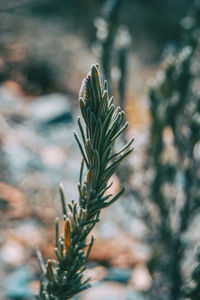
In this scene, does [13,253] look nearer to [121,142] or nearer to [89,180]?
[121,142]

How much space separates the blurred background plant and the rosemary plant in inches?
12.7

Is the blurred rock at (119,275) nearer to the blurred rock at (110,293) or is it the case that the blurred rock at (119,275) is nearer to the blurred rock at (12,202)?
the blurred rock at (110,293)

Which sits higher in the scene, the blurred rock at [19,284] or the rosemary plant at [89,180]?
the blurred rock at [19,284]

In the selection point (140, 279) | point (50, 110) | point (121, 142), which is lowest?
point (140, 279)

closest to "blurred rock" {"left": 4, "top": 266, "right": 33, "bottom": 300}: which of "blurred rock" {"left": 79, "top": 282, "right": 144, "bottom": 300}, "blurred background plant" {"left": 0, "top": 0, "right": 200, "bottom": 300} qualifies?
"blurred background plant" {"left": 0, "top": 0, "right": 200, "bottom": 300}

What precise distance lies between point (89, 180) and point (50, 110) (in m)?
2.37

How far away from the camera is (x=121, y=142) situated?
4.09 feet

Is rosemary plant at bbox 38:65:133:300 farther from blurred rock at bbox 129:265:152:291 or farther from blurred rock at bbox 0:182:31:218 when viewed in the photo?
blurred rock at bbox 0:182:31:218

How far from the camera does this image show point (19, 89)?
116 inches

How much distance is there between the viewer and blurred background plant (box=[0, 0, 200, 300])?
1042 millimetres

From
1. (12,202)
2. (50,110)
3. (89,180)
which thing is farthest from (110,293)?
(50,110)

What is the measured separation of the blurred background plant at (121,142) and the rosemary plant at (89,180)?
322 millimetres

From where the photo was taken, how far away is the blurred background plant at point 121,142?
1.04 meters

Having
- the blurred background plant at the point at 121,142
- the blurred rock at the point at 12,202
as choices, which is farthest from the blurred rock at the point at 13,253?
the blurred rock at the point at 12,202
